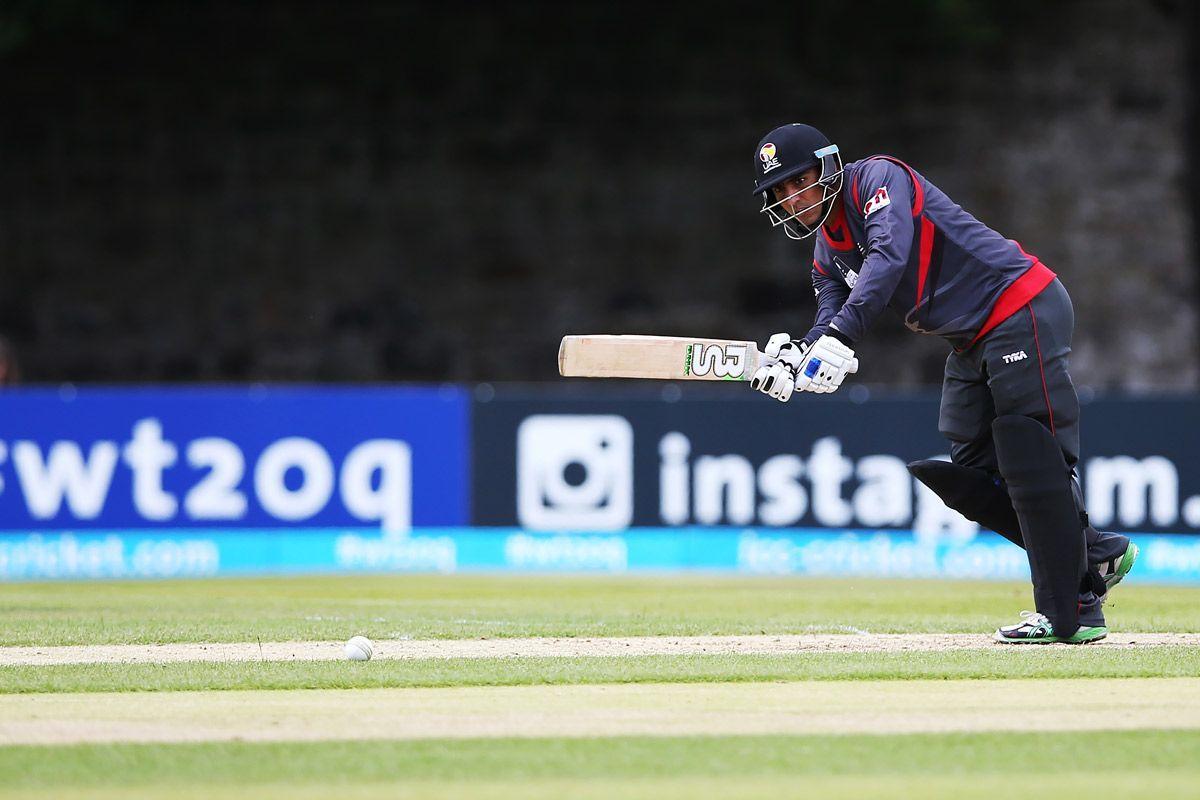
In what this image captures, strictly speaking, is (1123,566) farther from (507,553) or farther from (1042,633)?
(507,553)

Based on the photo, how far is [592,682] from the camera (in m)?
5.54

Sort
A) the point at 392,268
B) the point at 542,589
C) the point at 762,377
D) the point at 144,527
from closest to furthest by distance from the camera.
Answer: the point at 762,377
the point at 542,589
the point at 144,527
the point at 392,268

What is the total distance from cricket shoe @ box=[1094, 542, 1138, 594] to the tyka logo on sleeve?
1.53m

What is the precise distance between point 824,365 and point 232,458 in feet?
26.0

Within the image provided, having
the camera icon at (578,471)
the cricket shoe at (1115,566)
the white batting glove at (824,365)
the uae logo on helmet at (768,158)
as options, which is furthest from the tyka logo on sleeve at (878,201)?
the camera icon at (578,471)

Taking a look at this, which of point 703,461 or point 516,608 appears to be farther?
point 703,461

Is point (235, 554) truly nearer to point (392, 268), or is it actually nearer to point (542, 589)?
point (542, 589)

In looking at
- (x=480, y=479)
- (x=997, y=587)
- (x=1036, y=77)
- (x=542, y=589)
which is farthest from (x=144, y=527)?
(x=1036, y=77)

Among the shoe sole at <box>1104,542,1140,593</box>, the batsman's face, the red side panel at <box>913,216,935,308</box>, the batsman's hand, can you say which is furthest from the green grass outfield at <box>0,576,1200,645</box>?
the batsman's face

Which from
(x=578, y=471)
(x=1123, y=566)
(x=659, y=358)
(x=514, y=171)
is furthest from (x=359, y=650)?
(x=514, y=171)

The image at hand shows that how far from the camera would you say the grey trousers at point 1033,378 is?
242 inches

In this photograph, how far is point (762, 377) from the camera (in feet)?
20.3

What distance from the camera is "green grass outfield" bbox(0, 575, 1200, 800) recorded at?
12.9ft

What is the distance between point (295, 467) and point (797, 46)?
865 centimetres
